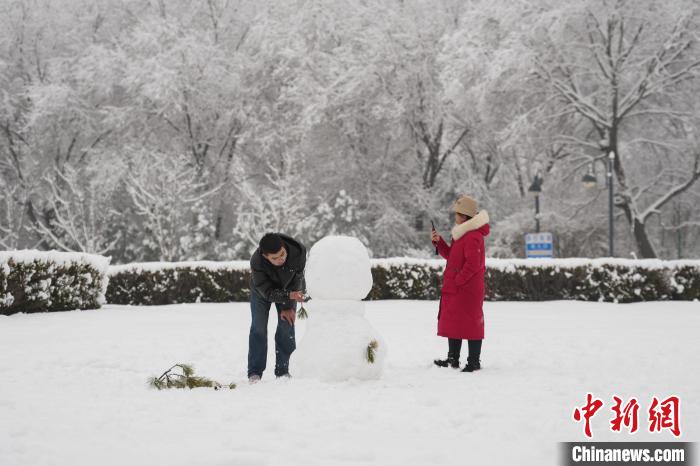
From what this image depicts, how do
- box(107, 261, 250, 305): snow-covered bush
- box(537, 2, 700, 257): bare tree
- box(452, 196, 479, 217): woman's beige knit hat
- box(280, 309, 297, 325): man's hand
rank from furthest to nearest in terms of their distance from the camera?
1. box(537, 2, 700, 257): bare tree
2. box(107, 261, 250, 305): snow-covered bush
3. box(452, 196, 479, 217): woman's beige knit hat
4. box(280, 309, 297, 325): man's hand

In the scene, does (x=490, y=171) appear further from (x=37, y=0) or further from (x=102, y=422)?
(x=102, y=422)

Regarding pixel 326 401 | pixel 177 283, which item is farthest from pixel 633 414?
pixel 177 283

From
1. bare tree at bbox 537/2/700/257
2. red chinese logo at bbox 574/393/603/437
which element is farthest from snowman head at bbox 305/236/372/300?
bare tree at bbox 537/2/700/257

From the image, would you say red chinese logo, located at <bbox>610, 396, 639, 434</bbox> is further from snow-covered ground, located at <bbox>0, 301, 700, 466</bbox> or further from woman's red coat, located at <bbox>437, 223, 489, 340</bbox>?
woman's red coat, located at <bbox>437, 223, 489, 340</bbox>

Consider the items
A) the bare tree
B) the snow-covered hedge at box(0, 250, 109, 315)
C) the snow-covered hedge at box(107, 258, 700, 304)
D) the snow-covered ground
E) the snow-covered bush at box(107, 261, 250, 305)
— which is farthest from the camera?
the bare tree

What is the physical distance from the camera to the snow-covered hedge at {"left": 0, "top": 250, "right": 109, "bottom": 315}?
451 inches

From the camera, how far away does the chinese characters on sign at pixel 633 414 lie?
13.8 ft

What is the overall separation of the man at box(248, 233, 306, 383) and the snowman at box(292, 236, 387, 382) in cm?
14

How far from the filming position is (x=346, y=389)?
5418 mm

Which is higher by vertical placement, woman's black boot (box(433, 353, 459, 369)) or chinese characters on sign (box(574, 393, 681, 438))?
woman's black boot (box(433, 353, 459, 369))

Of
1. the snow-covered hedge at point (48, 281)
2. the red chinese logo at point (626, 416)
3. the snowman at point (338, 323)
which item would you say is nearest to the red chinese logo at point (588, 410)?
the red chinese logo at point (626, 416)

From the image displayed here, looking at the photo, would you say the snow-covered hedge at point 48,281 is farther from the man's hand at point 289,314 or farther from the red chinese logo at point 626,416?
the red chinese logo at point 626,416

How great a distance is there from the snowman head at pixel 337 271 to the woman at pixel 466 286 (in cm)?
91

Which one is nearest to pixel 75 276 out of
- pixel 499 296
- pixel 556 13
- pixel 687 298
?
pixel 499 296
